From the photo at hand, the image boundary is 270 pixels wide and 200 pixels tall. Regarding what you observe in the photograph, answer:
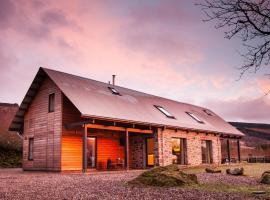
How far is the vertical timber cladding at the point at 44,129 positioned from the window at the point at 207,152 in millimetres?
12961

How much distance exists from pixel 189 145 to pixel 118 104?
718 cm

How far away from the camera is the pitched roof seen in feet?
58.0

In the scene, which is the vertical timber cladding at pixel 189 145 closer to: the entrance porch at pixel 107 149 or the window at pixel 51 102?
the entrance porch at pixel 107 149

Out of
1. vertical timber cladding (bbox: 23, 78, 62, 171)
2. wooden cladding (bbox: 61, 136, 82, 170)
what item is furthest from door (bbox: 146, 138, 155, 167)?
vertical timber cladding (bbox: 23, 78, 62, 171)

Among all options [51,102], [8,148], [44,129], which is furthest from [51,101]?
[8,148]

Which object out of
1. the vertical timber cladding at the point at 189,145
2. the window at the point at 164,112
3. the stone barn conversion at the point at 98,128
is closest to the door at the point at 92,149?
the stone barn conversion at the point at 98,128

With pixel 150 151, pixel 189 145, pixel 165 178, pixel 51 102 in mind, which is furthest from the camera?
pixel 189 145

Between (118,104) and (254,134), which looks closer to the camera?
(118,104)

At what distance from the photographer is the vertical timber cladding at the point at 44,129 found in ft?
60.8

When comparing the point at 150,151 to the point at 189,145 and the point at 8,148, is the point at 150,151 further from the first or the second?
the point at 8,148

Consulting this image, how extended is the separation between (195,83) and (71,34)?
8.57m

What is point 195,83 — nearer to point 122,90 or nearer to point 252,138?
point 122,90

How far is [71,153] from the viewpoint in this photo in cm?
1859

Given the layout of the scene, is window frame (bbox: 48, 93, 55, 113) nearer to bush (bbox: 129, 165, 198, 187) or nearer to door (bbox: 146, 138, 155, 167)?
door (bbox: 146, 138, 155, 167)
